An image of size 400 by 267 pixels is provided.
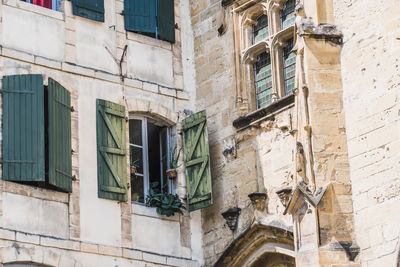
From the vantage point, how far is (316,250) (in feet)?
47.8

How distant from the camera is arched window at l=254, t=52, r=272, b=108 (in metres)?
19.4

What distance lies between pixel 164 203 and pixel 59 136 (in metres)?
1.89

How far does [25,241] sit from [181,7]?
5.10 metres

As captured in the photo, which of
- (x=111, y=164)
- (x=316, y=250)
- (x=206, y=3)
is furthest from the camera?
(x=206, y=3)

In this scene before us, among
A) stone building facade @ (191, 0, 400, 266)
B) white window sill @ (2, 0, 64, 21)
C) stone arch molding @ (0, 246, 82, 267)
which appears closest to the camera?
stone building facade @ (191, 0, 400, 266)

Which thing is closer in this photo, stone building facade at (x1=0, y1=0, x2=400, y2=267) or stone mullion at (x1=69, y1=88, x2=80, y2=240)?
stone building facade at (x1=0, y1=0, x2=400, y2=267)

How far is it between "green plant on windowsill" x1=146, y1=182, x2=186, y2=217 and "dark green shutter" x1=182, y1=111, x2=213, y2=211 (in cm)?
25

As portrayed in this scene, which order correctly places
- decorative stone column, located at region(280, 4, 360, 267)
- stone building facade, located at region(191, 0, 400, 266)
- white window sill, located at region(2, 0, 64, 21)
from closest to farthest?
1. stone building facade, located at region(191, 0, 400, 266)
2. decorative stone column, located at region(280, 4, 360, 267)
3. white window sill, located at region(2, 0, 64, 21)

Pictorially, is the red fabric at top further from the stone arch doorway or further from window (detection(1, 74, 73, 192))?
the stone arch doorway

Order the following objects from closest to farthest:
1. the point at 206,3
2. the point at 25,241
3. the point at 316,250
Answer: the point at 316,250 < the point at 25,241 < the point at 206,3

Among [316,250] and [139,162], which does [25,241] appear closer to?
[139,162]

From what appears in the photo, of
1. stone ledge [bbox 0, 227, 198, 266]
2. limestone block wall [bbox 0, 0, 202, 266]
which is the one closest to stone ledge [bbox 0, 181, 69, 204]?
limestone block wall [bbox 0, 0, 202, 266]

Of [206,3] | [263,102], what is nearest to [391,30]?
[263,102]

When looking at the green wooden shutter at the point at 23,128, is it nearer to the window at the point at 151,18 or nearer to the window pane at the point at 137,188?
A: the window pane at the point at 137,188
